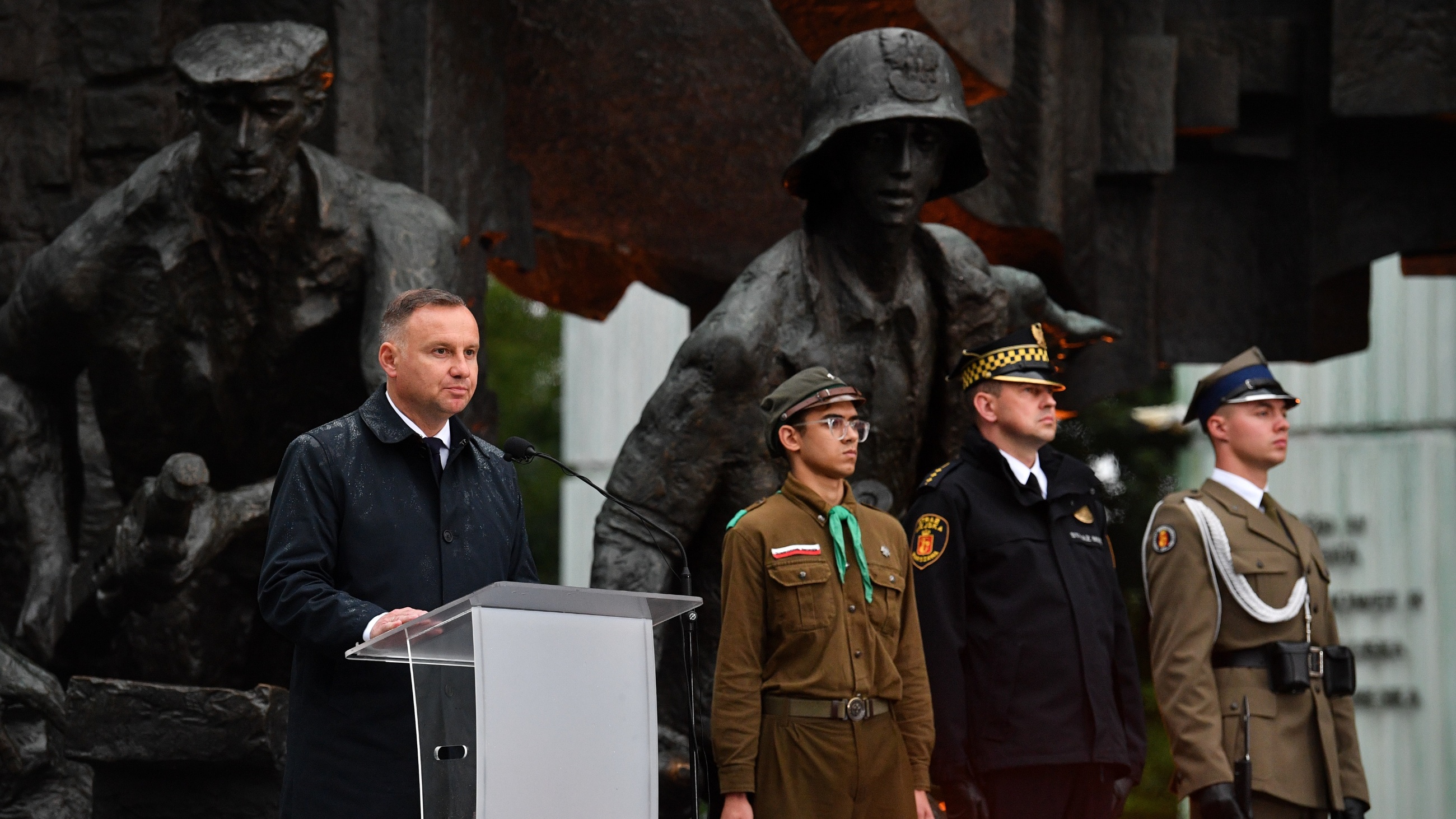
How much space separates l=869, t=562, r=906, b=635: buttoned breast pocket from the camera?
16.0ft

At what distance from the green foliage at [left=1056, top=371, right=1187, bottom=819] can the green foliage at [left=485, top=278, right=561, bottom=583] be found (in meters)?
9.12

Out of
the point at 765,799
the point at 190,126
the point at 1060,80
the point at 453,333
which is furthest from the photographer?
the point at 1060,80

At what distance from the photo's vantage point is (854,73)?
6.01 metres

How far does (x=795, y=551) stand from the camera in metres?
4.82

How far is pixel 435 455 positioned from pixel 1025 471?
209 centimetres

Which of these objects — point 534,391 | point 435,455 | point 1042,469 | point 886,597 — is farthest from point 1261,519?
point 534,391

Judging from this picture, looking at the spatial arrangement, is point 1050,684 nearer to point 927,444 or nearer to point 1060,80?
point 927,444

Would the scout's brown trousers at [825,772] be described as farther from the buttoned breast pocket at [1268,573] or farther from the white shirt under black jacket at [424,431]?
the buttoned breast pocket at [1268,573]

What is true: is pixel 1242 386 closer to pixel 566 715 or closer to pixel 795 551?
pixel 795 551

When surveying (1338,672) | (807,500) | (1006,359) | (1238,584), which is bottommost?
(1338,672)

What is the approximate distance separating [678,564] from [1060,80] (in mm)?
3587

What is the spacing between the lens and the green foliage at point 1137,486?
1731 centimetres

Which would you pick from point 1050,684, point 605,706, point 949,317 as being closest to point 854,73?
point 949,317

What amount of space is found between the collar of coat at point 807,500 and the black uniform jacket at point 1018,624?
485 mm
